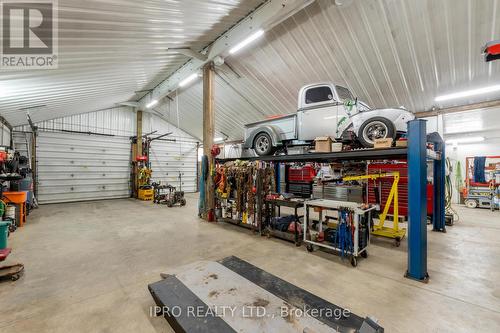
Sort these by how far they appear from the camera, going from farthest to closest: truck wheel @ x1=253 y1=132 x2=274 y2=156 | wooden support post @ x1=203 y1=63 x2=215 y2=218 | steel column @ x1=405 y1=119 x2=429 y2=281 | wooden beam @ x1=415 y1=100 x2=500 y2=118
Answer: wooden beam @ x1=415 y1=100 x2=500 y2=118
wooden support post @ x1=203 y1=63 x2=215 y2=218
truck wheel @ x1=253 y1=132 x2=274 y2=156
steel column @ x1=405 y1=119 x2=429 y2=281

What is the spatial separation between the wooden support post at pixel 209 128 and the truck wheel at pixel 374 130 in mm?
3967

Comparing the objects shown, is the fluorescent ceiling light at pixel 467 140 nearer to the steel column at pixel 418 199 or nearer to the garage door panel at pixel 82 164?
the steel column at pixel 418 199

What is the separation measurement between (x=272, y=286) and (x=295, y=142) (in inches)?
139

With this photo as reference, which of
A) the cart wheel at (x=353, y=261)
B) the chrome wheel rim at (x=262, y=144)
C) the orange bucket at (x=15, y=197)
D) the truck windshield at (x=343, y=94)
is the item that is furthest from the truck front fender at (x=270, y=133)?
the orange bucket at (x=15, y=197)

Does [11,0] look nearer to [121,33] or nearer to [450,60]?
[121,33]

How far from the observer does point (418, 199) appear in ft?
9.22

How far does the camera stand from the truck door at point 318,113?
178 inches

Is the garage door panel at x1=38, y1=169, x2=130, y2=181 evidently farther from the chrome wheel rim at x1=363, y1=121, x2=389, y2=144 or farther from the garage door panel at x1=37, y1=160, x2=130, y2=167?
the chrome wheel rim at x1=363, y1=121, x2=389, y2=144

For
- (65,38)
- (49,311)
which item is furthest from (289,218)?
(65,38)

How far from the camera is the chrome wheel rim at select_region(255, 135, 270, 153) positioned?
5.43 m

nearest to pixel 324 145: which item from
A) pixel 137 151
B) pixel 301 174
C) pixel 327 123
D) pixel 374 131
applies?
pixel 327 123

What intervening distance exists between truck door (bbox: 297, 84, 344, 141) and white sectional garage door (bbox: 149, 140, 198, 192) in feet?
30.8

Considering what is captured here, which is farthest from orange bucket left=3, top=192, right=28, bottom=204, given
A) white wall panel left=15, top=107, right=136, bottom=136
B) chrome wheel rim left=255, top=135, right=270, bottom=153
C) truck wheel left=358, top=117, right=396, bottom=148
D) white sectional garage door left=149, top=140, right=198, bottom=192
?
truck wheel left=358, top=117, right=396, bottom=148

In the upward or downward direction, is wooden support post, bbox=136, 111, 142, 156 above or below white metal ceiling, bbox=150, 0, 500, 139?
below
